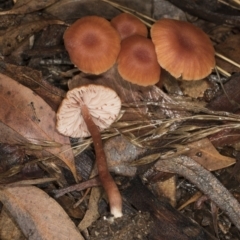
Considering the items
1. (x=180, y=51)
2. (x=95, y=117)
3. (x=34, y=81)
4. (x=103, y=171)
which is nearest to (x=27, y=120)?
(x=34, y=81)

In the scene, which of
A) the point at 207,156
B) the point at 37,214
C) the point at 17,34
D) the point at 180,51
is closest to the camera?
the point at 37,214

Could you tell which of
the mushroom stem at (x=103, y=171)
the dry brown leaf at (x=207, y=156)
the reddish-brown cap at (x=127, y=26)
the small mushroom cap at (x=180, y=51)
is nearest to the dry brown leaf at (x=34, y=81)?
the mushroom stem at (x=103, y=171)

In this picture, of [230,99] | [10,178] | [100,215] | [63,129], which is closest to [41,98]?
[63,129]

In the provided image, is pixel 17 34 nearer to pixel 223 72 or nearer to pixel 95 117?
pixel 95 117

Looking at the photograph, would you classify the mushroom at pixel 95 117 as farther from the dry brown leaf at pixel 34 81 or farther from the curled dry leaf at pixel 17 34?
the curled dry leaf at pixel 17 34

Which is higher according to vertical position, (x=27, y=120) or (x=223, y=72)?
(x=223, y=72)

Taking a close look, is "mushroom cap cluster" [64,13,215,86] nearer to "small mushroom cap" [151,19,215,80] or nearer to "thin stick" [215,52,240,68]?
"small mushroom cap" [151,19,215,80]

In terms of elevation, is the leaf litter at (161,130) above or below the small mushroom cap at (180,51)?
below

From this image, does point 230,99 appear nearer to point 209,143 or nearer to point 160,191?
point 209,143
